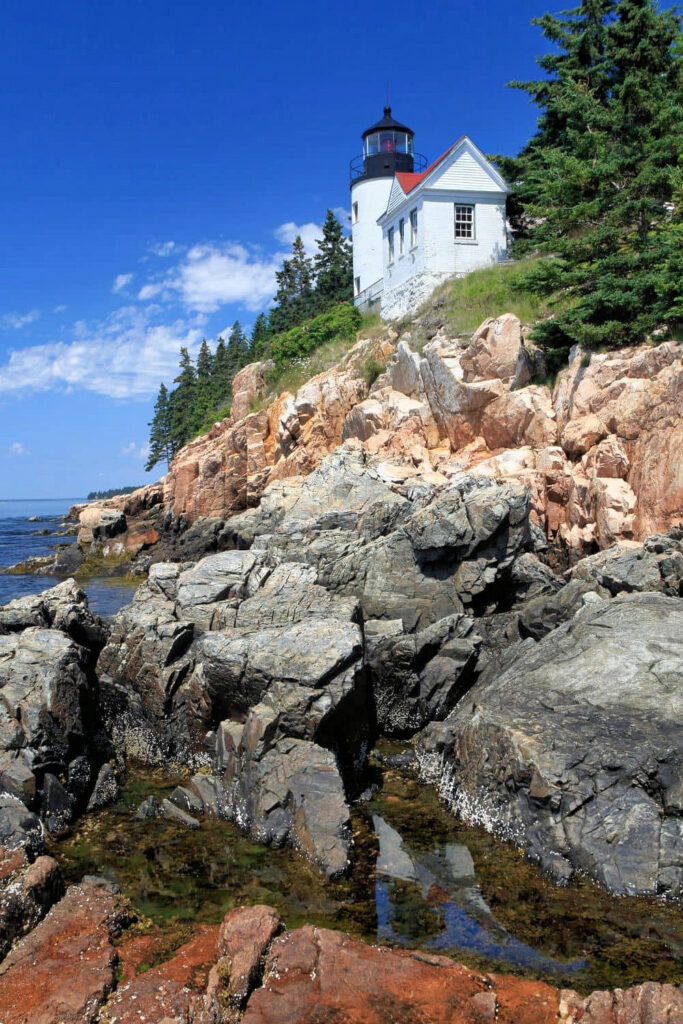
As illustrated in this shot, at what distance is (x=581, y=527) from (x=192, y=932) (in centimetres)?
1623

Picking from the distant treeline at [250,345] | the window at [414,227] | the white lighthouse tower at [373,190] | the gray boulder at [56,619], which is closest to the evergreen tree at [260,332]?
the distant treeline at [250,345]

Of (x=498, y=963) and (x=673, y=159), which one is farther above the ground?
(x=673, y=159)

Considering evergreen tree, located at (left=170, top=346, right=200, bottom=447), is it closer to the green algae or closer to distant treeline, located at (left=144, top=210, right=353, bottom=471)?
distant treeline, located at (left=144, top=210, right=353, bottom=471)

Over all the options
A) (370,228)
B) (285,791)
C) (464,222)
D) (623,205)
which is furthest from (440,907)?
(370,228)

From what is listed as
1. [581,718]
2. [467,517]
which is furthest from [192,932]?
[467,517]

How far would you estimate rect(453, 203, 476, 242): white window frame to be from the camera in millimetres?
40312

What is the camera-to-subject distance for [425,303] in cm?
3919

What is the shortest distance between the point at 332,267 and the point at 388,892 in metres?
61.1

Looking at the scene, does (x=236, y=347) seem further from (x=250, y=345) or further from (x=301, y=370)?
(x=301, y=370)

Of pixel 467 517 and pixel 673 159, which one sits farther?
pixel 673 159

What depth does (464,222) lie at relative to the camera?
40531 mm

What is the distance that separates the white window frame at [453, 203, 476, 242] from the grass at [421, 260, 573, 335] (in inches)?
102

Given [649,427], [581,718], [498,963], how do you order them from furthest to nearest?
1. [649,427]
2. [581,718]
3. [498,963]

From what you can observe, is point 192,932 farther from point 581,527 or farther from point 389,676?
point 581,527
